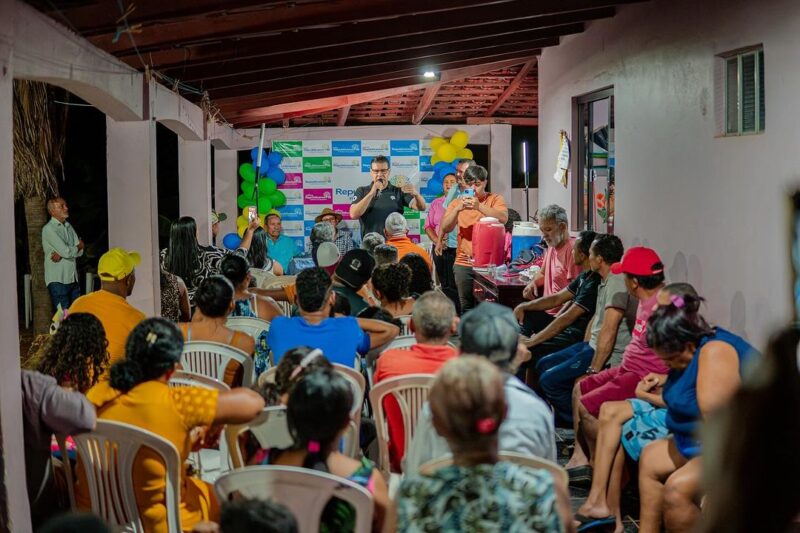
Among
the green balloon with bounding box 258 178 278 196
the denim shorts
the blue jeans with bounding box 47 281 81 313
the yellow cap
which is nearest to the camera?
the denim shorts

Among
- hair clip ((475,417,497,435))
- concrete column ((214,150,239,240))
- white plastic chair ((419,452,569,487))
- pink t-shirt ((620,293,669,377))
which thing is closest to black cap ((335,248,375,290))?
pink t-shirt ((620,293,669,377))

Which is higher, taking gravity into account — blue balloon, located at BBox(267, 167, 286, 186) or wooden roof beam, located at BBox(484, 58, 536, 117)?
wooden roof beam, located at BBox(484, 58, 536, 117)

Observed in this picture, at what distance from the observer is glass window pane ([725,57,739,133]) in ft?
18.1

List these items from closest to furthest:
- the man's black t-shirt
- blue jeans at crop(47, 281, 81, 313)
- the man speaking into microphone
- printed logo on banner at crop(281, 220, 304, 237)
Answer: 1. the man speaking into microphone
2. the man's black t-shirt
3. blue jeans at crop(47, 281, 81, 313)
4. printed logo on banner at crop(281, 220, 304, 237)

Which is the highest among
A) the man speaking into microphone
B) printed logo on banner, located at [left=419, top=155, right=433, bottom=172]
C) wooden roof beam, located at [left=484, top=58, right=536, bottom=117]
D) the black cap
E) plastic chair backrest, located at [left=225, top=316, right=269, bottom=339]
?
wooden roof beam, located at [left=484, top=58, right=536, bottom=117]

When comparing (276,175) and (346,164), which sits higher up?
(346,164)

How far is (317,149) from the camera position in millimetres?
14289

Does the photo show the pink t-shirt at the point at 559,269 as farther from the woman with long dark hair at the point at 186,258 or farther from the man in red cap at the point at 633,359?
the woman with long dark hair at the point at 186,258

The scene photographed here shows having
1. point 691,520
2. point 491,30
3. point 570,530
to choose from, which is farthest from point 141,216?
point 570,530

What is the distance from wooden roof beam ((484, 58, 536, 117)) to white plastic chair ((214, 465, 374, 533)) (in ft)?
31.6

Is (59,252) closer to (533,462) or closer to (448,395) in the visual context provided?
(533,462)

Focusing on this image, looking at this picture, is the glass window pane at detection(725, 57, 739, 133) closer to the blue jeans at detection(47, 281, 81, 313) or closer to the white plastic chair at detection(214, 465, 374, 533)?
the white plastic chair at detection(214, 465, 374, 533)

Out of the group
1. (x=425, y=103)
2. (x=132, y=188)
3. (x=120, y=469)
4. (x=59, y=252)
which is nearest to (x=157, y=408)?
(x=120, y=469)

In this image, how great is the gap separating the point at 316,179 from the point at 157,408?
11.4m
